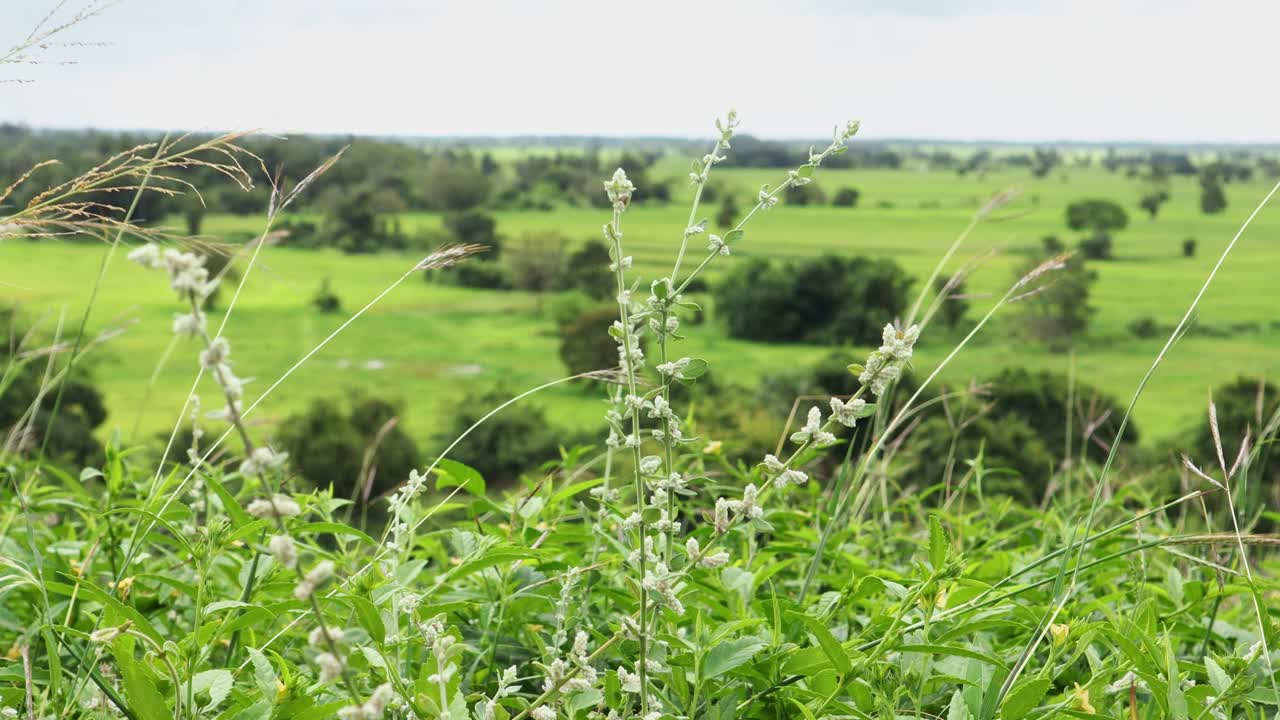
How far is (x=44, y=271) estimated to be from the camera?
198 ft

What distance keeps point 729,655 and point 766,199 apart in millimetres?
577

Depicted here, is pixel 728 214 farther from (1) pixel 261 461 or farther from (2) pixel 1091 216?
(1) pixel 261 461

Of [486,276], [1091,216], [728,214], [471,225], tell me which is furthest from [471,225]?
[1091,216]

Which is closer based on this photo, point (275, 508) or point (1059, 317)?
point (275, 508)

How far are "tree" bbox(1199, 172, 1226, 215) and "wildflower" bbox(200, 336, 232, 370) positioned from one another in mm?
89327

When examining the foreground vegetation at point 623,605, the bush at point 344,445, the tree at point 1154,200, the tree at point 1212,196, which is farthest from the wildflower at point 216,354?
the tree at point 1154,200

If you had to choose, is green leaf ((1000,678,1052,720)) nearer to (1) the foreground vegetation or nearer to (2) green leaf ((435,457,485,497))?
(1) the foreground vegetation

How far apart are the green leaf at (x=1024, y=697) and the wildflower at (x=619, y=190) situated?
0.72m

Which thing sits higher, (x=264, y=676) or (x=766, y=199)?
(x=766, y=199)

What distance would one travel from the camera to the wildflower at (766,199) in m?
1.27

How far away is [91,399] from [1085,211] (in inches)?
2542

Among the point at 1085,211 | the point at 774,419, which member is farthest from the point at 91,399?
the point at 1085,211

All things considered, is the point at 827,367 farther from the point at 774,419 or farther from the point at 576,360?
the point at 576,360

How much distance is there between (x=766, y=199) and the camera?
128 centimetres
